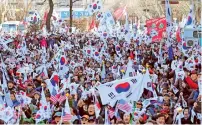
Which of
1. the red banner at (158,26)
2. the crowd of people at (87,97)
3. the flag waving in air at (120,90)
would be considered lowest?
the crowd of people at (87,97)

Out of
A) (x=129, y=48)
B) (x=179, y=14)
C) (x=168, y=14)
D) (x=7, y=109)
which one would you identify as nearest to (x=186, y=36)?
(x=168, y=14)

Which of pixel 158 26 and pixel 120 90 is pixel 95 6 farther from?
pixel 120 90

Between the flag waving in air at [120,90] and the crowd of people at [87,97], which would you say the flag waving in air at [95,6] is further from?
the flag waving in air at [120,90]

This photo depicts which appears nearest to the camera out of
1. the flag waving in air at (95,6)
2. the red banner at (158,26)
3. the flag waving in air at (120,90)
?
the flag waving in air at (120,90)

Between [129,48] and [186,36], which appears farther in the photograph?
[129,48]

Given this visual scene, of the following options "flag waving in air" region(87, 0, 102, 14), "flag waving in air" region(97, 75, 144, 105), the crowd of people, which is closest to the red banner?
"flag waving in air" region(87, 0, 102, 14)

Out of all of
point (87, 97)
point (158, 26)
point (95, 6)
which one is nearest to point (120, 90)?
point (87, 97)

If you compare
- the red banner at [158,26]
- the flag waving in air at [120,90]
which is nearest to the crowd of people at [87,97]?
the flag waving in air at [120,90]

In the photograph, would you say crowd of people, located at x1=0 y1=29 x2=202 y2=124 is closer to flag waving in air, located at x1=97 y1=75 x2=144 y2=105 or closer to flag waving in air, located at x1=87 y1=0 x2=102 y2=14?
flag waving in air, located at x1=97 y1=75 x2=144 y2=105

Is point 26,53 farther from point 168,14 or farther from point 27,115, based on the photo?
point 27,115

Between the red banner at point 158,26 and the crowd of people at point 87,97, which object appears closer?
the crowd of people at point 87,97

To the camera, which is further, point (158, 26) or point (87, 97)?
point (158, 26)
